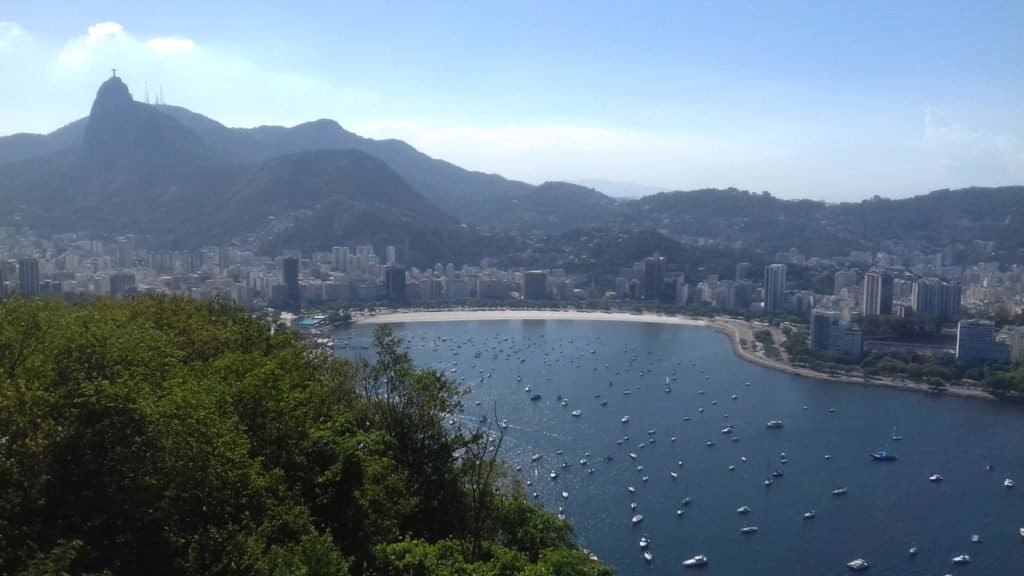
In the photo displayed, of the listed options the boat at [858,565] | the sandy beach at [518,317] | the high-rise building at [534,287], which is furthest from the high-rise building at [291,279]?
the boat at [858,565]

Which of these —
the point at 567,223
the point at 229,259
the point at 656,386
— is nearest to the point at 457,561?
the point at 656,386

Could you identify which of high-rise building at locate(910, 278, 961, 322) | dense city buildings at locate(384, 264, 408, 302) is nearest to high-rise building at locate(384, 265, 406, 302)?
dense city buildings at locate(384, 264, 408, 302)

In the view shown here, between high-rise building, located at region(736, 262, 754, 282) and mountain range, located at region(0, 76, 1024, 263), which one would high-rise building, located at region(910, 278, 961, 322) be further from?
mountain range, located at region(0, 76, 1024, 263)

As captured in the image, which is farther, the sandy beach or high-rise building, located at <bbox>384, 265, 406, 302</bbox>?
high-rise building, located at <bbox>384, 265, 406, 302</bbox>

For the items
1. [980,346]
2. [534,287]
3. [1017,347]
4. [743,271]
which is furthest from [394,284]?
[1017,347]

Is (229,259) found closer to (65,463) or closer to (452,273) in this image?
(452,273)

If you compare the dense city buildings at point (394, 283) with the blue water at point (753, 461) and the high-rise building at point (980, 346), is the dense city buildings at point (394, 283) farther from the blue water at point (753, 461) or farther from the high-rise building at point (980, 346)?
the high-rise building at point (980, 346)

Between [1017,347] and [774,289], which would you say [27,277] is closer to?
[774,289]
